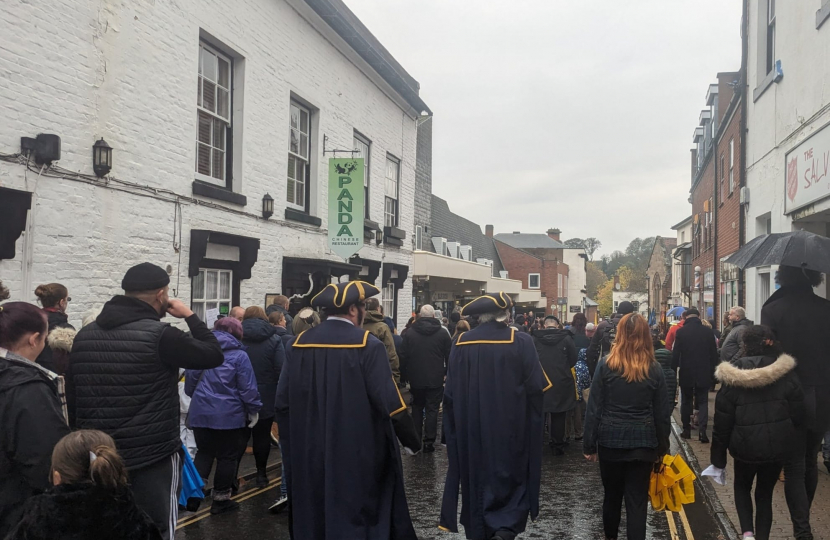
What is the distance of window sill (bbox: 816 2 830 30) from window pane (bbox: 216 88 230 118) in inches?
314

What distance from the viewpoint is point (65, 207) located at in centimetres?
754

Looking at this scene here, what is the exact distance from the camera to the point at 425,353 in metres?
9.74

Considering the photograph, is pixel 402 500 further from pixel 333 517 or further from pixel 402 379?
pixel 402 379

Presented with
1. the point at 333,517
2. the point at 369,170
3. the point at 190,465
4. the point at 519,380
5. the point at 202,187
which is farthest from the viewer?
the point at 369,170

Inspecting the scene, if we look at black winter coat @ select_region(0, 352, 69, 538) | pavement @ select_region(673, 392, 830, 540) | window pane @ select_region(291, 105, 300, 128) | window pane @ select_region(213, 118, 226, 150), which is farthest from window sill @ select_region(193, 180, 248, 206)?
pavement @ select_region(673, 392, 830, 540)

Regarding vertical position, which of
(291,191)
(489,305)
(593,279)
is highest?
(291,191)

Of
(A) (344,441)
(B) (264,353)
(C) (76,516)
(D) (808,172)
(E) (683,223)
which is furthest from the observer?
(E) (683,223)

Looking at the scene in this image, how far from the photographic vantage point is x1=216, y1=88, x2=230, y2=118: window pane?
10.8m

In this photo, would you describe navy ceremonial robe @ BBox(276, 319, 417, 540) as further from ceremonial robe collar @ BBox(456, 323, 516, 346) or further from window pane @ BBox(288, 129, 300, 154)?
window pane @ BBox(288, 129, 300, 154)

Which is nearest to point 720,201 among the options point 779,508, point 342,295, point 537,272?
point 779,508

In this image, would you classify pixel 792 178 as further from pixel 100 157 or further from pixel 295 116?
pixel 100 157

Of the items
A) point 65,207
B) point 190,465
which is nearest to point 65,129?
point 65,207

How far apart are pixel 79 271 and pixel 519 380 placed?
16.5 feet

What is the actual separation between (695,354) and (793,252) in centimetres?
419
